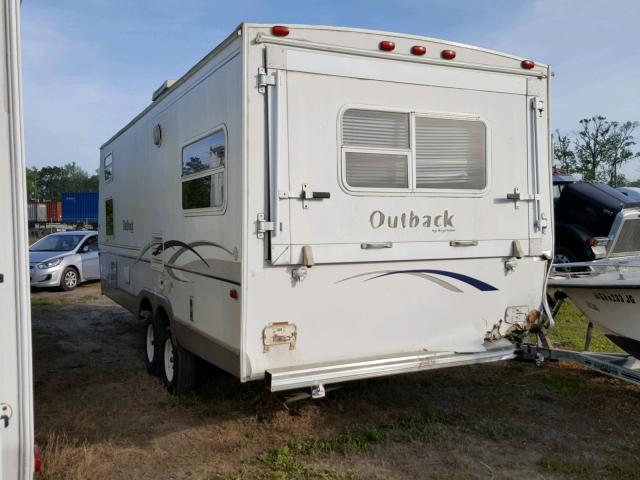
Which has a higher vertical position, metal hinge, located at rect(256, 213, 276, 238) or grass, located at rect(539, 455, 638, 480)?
metal hinge, located at rect(256, 213, 276, 238)

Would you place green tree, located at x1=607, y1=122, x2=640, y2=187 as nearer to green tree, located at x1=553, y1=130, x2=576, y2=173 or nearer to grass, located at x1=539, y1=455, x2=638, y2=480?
green tree, located at x1=553, y1=130, x2=576, y2=173

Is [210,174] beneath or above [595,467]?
above

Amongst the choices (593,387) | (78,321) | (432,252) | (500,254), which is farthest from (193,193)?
(78,321)

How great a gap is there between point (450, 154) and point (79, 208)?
3440 cm

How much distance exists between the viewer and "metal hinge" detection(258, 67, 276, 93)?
412cm

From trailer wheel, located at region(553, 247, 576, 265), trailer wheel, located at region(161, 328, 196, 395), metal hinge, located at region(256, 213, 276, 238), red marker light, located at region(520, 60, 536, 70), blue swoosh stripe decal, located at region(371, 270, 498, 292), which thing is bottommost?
trailer wheel, located at region(161, 328, 196, 395)

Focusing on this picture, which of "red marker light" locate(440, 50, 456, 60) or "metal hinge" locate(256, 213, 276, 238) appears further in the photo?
"red marker light" locate(440, 50, 456, 60)

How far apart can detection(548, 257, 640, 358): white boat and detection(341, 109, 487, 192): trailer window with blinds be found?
1266mm

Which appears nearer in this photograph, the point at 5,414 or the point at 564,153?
the point at 5,414

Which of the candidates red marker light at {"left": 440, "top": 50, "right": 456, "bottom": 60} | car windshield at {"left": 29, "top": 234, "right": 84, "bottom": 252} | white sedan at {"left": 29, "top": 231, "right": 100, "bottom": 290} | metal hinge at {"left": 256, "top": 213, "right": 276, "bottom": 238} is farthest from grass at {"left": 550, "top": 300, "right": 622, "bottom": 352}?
car windshield at {"left": 29, "top": 234, "right": 84, "bottom": 252}

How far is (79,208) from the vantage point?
35.7 meters

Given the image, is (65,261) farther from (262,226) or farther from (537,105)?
(537,105)

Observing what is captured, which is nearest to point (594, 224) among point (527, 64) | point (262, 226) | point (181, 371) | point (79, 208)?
point (527, 64)

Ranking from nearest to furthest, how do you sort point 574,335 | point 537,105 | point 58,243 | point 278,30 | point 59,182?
1. point 278,30
2. point 537,105
3. point 574,335
4. point 58,243
5. point 59,182
